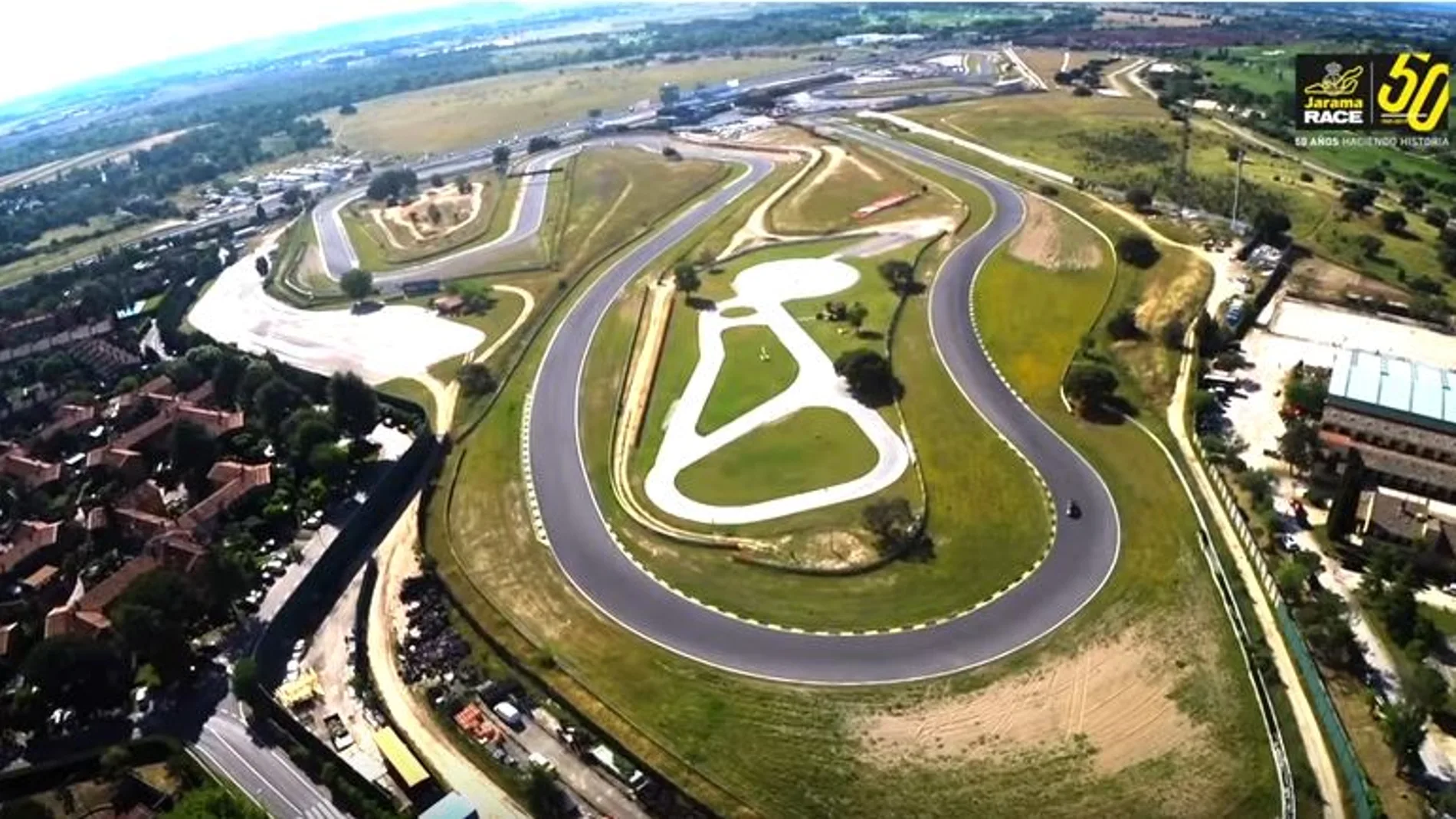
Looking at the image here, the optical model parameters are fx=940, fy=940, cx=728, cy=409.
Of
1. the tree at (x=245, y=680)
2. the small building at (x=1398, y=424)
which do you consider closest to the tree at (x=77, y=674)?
the tree at (x=245, y=680)

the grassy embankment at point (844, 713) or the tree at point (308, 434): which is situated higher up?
the tree at point (308, 434)

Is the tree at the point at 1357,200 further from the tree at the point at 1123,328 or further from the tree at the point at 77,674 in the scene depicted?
the tree at the point at 77,674

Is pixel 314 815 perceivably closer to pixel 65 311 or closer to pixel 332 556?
pixel 332 556

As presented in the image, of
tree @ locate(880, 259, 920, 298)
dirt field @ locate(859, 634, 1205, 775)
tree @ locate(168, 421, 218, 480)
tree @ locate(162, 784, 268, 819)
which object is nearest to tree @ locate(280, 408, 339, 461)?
tree @ locate(168, 421, 218, 480)

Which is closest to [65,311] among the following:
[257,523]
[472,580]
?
[257,523]

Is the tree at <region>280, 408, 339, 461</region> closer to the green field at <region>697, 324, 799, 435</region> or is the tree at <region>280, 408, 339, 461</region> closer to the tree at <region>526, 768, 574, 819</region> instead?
the green field at <region>697, 324, 799, 435</region>
